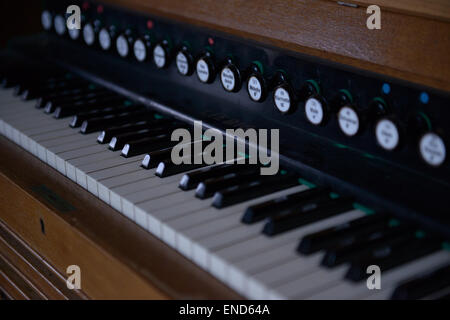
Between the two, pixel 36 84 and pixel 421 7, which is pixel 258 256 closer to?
pixel 421 7

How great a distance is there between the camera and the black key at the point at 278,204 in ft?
4.25

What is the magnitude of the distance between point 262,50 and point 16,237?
92 centimetres

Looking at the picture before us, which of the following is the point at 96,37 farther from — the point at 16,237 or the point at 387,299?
the point at 387,299

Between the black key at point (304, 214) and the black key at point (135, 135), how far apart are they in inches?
23.6

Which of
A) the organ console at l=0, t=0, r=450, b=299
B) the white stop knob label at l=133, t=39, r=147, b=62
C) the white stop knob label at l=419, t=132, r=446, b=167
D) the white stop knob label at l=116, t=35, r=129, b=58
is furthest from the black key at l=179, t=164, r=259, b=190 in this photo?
the white stop knob label at l=116, t=35, r=129, b=58

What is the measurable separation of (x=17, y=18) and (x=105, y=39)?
2.35 ft

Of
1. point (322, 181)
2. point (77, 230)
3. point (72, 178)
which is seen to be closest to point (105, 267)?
point (77, 230)

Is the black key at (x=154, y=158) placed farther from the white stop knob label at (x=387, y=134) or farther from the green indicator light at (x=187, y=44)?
the white stop knob label at (x=387, y=134)

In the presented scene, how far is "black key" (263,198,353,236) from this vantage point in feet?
4.10

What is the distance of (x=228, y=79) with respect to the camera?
1.68 metres

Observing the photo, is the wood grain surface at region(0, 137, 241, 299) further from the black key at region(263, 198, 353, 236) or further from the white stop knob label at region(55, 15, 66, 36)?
the white stop knob label at region(55, 15, 66, 36)

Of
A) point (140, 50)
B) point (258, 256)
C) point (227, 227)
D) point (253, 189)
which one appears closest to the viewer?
point (258, 256)

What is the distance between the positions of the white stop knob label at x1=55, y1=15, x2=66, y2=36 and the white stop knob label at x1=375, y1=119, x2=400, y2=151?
1576 mm

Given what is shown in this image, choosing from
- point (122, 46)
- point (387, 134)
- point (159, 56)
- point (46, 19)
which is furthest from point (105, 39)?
point (387, 134)
